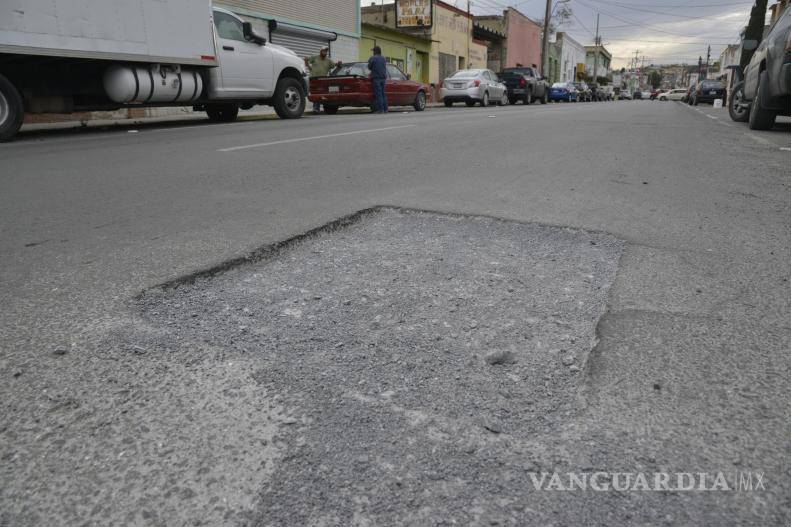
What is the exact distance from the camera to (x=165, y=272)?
2.40m

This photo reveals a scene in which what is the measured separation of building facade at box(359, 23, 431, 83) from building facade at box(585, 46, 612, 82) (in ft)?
201

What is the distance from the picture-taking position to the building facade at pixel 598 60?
8940 centimetres

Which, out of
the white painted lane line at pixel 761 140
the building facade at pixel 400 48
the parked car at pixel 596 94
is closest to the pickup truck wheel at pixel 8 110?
the white painted lane line at pixel 761 140

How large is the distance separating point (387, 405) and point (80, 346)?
1.01 meters

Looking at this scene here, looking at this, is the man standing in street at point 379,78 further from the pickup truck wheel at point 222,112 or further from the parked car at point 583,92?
the parked car at point 583,92

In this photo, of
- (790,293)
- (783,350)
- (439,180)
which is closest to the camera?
(783,350)

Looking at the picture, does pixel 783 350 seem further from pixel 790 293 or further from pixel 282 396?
pixel 282 396

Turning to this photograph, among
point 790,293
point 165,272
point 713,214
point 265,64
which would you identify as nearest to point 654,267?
point 790,293

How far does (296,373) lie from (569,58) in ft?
243

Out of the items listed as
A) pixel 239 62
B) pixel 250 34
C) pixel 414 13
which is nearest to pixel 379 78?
pixel 250 34

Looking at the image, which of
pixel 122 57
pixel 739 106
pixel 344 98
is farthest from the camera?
pixel 344 98

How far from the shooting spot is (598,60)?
3585 inches

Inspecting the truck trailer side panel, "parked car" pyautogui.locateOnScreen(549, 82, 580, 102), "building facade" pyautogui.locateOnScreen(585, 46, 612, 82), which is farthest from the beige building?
"building facade" pyautogui.locateOnScreen(585, 46, 612, 82)

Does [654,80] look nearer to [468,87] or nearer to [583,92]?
[583,92]
